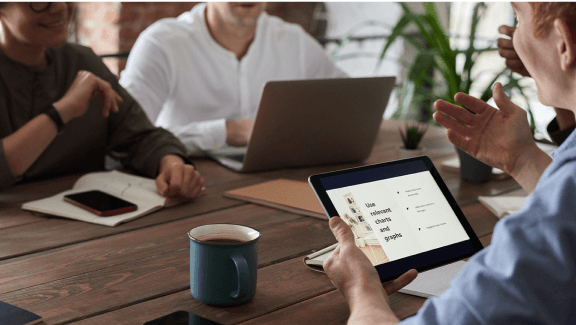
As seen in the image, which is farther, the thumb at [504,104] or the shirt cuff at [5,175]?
the shirt cuff at [5,175]

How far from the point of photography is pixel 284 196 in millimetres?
1225

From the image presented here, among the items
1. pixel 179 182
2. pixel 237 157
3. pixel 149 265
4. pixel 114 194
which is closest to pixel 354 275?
pixel 149 265

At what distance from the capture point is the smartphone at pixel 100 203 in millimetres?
1091

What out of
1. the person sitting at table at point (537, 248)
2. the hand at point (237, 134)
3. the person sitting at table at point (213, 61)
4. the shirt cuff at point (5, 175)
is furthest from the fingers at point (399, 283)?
the person sitting at table at point (213, 61)

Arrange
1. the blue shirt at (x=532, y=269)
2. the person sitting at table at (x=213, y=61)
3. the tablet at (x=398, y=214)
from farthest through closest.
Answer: the person sitting at table at (x=213, y=61), the tablet at (x=398, y=214), the blue shirt at (x=532, y=269)

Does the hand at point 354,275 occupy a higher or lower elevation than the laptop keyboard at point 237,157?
higher

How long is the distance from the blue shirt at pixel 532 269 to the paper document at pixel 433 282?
300 millimetres

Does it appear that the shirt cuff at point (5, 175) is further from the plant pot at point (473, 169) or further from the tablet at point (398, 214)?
the plant pot at point (473, 169)

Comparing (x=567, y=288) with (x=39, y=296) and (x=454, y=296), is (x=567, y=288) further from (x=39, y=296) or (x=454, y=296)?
(x=39, y=296)

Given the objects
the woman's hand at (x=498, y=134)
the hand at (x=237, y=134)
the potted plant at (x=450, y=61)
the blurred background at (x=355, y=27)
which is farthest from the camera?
the blurred background at (x=355, y=27)

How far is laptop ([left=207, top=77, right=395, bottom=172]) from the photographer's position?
4.41 feet

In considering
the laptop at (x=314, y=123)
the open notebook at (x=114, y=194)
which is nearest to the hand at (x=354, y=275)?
the open notebook at (x=114, y=194)

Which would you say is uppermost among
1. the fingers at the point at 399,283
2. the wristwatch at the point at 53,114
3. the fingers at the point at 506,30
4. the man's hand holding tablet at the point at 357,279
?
the fingers at the point at 506,30

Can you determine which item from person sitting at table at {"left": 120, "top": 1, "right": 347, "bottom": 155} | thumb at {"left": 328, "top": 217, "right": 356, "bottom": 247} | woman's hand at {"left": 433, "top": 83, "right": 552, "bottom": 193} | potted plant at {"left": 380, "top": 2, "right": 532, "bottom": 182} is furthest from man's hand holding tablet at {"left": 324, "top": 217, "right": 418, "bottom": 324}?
person sitting at table at {"left": 120, "top": 1, "right": 347, "bottom": 155}
